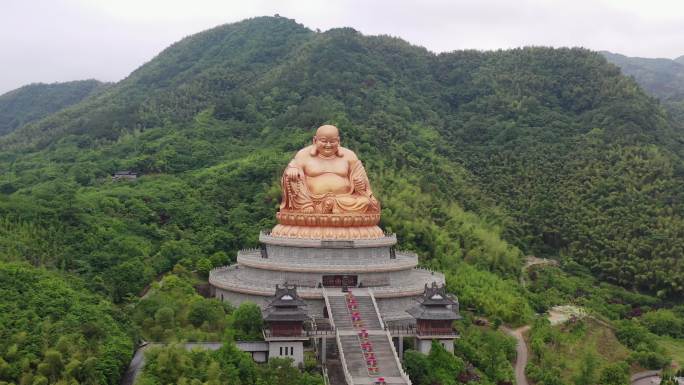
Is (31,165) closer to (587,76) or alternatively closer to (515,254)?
(515,254)

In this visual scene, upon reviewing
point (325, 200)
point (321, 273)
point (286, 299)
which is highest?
point (325, 200)

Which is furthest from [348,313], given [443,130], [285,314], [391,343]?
[443,130]

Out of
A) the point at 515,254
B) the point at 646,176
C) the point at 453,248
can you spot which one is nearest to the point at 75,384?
the point at 453,248

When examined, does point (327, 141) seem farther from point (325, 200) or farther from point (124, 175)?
point (124, 175)

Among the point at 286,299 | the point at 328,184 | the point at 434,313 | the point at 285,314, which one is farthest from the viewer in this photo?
the point at 328,184

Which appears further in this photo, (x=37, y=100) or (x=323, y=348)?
(x=37, y=100)

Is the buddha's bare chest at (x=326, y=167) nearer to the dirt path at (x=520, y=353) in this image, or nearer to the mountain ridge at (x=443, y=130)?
the mountain ridge at (x=443, y=130)

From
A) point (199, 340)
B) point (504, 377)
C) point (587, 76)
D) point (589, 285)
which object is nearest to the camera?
point (199, 340)
